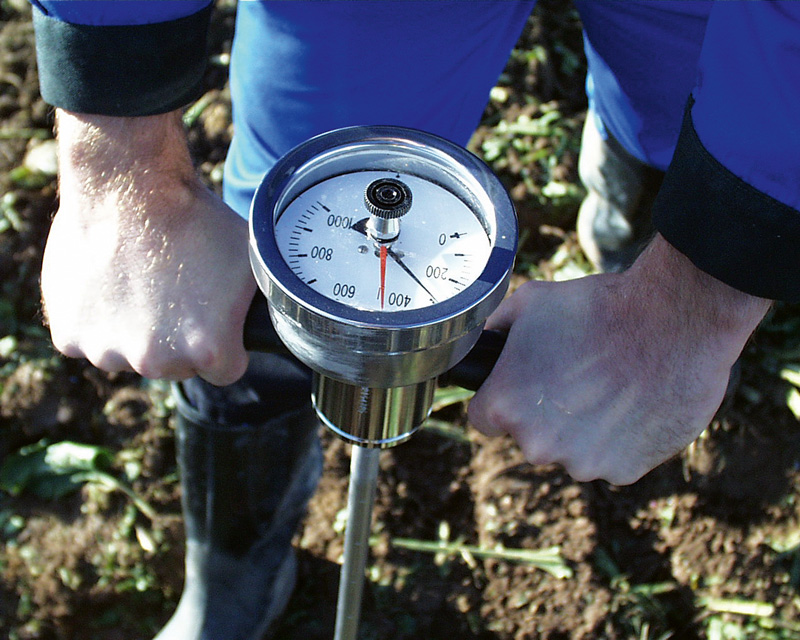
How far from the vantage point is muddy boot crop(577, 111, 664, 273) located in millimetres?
2225

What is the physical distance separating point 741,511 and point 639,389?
1.19 meters

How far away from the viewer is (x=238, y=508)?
1.91m

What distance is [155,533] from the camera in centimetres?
223

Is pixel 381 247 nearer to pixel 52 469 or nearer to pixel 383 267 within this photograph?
pixel 383 267

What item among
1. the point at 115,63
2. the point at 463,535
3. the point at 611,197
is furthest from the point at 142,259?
the point at 611,197

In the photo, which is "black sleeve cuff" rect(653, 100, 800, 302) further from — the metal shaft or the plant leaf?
the plant leaf

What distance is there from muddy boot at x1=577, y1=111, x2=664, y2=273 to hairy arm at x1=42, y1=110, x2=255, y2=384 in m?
A: 1.23

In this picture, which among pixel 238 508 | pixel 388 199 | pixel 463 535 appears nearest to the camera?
pixel 388 199

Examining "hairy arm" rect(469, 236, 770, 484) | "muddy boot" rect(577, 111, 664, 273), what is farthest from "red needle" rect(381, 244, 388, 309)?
"muddy boot" rect(577, 111, 664, 273)

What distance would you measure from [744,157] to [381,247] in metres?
0.43

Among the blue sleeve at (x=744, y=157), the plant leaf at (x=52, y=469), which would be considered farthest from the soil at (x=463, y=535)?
the blue sleeve at (x=744, y=157)

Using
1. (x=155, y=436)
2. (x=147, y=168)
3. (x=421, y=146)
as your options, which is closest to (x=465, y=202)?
(x=421, y=146)

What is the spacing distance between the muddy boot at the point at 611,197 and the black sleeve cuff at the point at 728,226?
1.08 meters

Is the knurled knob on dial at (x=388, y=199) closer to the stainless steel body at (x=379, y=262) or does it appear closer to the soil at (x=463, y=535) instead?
the stainless steel body at (x=379, y=262)
